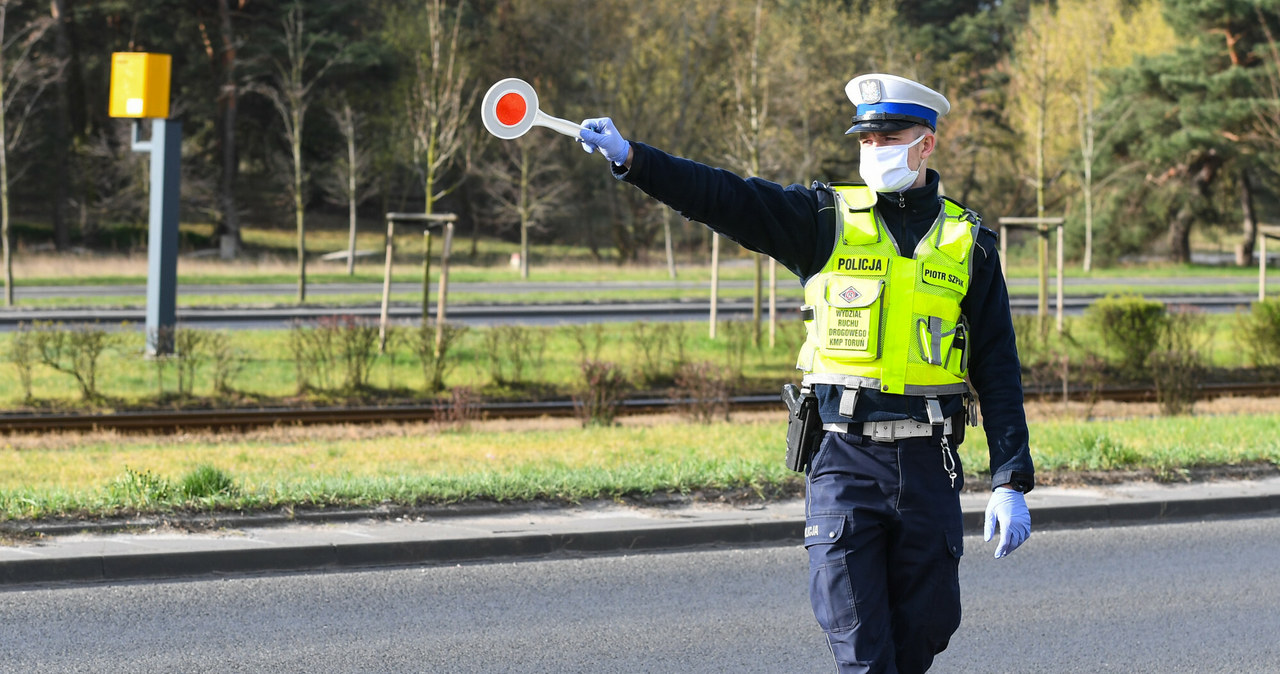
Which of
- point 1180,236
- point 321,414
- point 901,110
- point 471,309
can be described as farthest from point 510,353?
point 1180,236

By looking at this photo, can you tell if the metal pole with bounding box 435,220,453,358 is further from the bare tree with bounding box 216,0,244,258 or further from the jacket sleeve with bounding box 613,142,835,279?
the bare tree with bounding box 216,0,244,258

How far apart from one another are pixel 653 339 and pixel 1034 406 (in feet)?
17.3

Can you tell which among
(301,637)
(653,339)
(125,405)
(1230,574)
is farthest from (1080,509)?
(125,405)

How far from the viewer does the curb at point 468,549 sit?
6.66 meters

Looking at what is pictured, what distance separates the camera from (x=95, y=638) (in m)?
5.75

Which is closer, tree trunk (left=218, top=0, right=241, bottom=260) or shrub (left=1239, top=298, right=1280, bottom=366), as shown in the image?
shrub (left=1239, top=298, right=1280, bottom=366)

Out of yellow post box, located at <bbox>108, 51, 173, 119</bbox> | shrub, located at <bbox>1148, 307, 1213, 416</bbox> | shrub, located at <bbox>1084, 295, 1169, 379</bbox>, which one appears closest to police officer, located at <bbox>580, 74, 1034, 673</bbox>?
shrub, located at <bbox>1148, 307, 1213, 416</bbox>

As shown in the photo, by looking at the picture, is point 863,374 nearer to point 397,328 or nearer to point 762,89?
point 397,328

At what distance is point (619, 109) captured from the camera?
49.0m

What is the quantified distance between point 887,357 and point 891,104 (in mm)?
775

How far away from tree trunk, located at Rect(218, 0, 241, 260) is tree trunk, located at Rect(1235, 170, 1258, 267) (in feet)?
125

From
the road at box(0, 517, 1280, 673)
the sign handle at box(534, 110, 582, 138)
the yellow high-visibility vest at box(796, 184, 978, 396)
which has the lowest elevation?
the road at box(0, 517, 1280, 673)

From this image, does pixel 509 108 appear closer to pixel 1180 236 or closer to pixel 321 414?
pixel 321 414

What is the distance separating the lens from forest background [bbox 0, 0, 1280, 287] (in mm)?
44875
